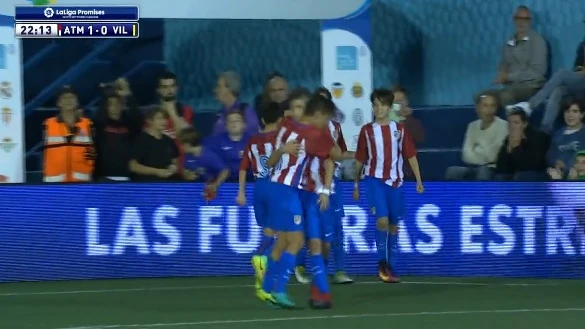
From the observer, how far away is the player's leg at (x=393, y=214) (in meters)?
13.4

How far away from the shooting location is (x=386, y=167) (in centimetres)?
1330

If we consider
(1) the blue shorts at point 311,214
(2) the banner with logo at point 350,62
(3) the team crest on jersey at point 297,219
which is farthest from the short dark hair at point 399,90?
(3) the team crest on jersey at point 297,219

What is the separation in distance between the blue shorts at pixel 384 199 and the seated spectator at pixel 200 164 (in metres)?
1.39

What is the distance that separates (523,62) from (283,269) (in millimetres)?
5839

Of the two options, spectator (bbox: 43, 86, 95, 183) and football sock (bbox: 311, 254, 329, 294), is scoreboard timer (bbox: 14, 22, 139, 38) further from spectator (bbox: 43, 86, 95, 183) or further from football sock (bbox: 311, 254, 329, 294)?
football sock (bbox: 311, 254, 329, 294)

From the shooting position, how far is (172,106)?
15.2 metres

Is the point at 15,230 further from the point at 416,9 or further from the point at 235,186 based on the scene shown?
the point at 416,9

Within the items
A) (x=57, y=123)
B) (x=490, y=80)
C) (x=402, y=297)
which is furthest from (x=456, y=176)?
(x=57, y=123)

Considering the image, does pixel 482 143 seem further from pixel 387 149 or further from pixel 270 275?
pixel 270 275

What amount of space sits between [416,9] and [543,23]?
4.82ft

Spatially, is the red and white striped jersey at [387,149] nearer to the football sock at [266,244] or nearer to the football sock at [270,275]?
the football sock at [266,244]

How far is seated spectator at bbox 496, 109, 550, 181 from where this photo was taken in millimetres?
14617

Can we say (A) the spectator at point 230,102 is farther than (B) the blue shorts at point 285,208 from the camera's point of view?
Yes

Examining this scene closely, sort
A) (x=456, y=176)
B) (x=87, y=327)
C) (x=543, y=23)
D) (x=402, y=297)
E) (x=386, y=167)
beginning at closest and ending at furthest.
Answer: (x=87, y=327) < (x=402, y=297) < (x=386, y=167) < (x=456, y=176) < (x=543, y=23)
